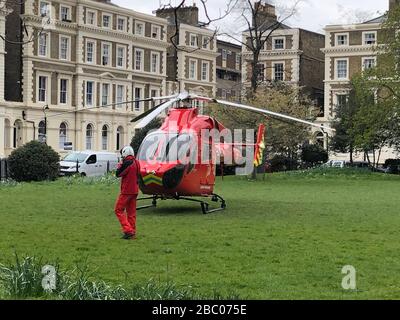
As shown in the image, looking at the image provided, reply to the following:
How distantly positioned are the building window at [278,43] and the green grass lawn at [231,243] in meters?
60.8

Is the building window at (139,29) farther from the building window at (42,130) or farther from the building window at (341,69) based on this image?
the building window at (341,69)

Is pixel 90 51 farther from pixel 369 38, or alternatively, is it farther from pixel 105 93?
pixel 369 38

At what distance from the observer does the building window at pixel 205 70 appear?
81.5 meters

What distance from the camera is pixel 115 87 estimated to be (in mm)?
72188

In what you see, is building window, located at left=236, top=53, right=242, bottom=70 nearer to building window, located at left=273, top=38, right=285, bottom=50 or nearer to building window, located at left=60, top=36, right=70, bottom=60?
building window, located at left=273, top=38, right=285, bottom=50

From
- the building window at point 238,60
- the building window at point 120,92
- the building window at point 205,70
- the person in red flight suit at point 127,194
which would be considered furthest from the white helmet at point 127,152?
the building window at point 238,60

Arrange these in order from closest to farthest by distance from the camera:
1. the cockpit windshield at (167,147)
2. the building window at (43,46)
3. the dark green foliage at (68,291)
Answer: the dark green foliage at (68,291) → the cockpit windshield at (167,147) → the building window at (43,46)

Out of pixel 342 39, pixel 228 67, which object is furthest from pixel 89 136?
pixel 342 39

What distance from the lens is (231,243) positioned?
43.7 ft

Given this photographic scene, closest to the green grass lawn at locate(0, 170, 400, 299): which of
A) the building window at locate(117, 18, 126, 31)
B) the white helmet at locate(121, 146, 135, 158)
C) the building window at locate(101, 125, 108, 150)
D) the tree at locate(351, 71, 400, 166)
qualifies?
the white helmet at locate(121, 146, 135, 158)

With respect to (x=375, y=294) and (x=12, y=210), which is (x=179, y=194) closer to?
(x=12, y=210)

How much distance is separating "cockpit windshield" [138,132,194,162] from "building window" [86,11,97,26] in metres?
51.0

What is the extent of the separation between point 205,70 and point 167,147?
63444 millimetres
